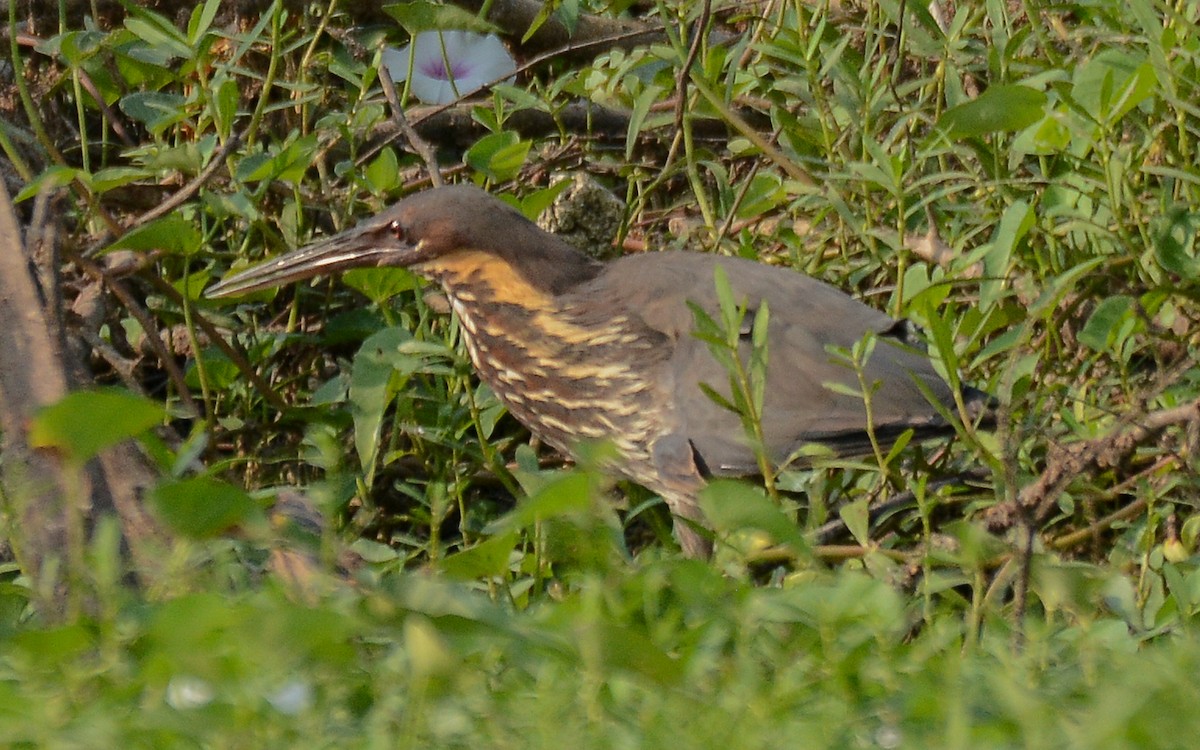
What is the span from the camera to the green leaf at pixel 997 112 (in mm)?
2883

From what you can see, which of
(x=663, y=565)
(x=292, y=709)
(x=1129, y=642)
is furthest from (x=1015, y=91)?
(x=292, y=709)

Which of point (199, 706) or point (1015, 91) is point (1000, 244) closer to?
point (1015, 91)

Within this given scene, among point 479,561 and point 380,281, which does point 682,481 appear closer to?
point 380,281

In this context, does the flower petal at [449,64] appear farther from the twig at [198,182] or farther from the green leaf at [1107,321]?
the green leaf at [1107,321]

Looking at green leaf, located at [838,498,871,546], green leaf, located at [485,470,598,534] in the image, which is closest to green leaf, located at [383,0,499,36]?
green leaf, located at [838,498,871,546]

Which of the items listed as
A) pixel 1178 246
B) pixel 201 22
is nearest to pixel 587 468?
pixel 1178 246

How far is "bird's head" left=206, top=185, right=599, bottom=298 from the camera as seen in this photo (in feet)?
11.6

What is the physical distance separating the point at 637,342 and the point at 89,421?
190 cm

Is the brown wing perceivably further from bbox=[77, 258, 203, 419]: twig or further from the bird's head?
bbox=[77, 258, 203, 419]: twig

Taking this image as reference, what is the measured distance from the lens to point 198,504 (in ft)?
5.49

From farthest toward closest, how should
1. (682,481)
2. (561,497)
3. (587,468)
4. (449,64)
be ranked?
(449,64)
(682,481)
(587,468)
(561,497)

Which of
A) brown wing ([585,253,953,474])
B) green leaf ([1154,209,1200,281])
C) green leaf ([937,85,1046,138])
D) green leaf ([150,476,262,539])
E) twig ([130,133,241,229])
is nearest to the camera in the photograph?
green leaf ([150,476,262,539])

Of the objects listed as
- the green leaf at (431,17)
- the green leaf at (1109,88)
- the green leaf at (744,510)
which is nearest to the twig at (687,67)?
the green leaf at (431,17)

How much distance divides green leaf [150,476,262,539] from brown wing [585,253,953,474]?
148 centimetres
